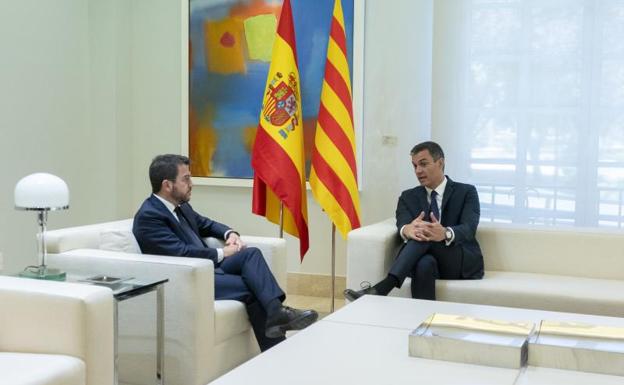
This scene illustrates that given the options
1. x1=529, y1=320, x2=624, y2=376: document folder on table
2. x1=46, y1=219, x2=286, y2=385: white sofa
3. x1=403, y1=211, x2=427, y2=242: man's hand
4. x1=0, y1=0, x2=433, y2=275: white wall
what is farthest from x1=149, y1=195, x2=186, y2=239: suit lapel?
x1=529, y1=320, x2=624, y2=376: document folder on table

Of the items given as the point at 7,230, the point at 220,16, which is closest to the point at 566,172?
the point at 220,16

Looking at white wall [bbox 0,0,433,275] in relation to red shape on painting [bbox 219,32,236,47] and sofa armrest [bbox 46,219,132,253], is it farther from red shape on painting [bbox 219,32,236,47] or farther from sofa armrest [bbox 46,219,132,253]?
sofa armrest [bbox 46,219,132,253]

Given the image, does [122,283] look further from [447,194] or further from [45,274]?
[447,194]

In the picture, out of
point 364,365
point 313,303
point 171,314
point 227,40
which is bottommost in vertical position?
point 313,303

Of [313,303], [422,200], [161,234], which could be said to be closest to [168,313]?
[161,234]

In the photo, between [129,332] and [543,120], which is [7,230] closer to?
[129,332]

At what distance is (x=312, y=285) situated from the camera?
5973 mm

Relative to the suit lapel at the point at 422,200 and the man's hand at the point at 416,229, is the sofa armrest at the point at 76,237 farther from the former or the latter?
the suit lapel at the point at 422,200

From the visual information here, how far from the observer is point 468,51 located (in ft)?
18.2

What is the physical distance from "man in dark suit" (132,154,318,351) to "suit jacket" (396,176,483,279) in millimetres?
1030

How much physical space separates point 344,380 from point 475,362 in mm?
455

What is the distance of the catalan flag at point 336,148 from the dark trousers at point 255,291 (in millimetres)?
1036

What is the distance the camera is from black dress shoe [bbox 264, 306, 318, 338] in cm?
386

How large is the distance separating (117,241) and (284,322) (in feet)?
3.21
